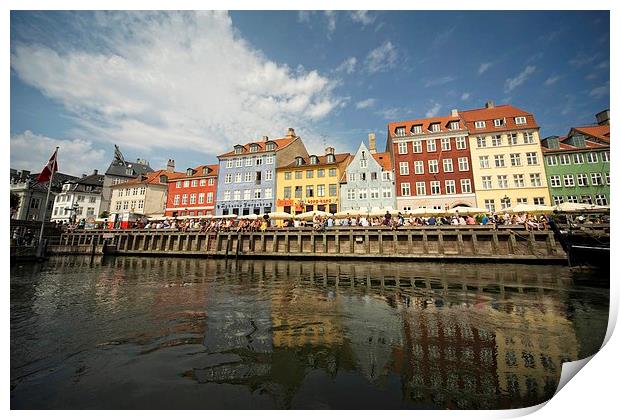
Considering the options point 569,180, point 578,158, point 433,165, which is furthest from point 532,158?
point 433,165

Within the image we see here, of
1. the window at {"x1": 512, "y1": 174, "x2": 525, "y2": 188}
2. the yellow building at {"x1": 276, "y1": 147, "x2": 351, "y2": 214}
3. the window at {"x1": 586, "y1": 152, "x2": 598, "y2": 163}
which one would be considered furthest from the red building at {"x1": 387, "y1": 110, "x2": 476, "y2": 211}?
the window at {"x1": 586, "y1": 152, "x2": 598, "y2": 163}

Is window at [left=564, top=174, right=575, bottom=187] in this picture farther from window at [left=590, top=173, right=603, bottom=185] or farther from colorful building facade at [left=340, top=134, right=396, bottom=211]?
colorful building facade at [left=340, top=134, right=396, bottom=211]

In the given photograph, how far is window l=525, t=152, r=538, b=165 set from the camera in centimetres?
3656

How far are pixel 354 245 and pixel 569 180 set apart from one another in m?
32.6

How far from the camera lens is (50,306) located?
845 centimetres

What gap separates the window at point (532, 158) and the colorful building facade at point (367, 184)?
56.8ft

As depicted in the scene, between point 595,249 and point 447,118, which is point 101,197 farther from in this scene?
point 595,249

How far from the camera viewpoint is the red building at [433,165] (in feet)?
124

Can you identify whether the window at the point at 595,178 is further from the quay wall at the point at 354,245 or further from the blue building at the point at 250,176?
the blue building at the point at 250,176

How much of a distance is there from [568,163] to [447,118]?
1593cm

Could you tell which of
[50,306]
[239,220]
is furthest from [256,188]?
[50,306]

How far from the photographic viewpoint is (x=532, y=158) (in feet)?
120

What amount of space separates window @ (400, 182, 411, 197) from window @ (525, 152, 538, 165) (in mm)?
15374

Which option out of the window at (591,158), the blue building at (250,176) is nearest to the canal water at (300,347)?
the blue building at (250,176)
